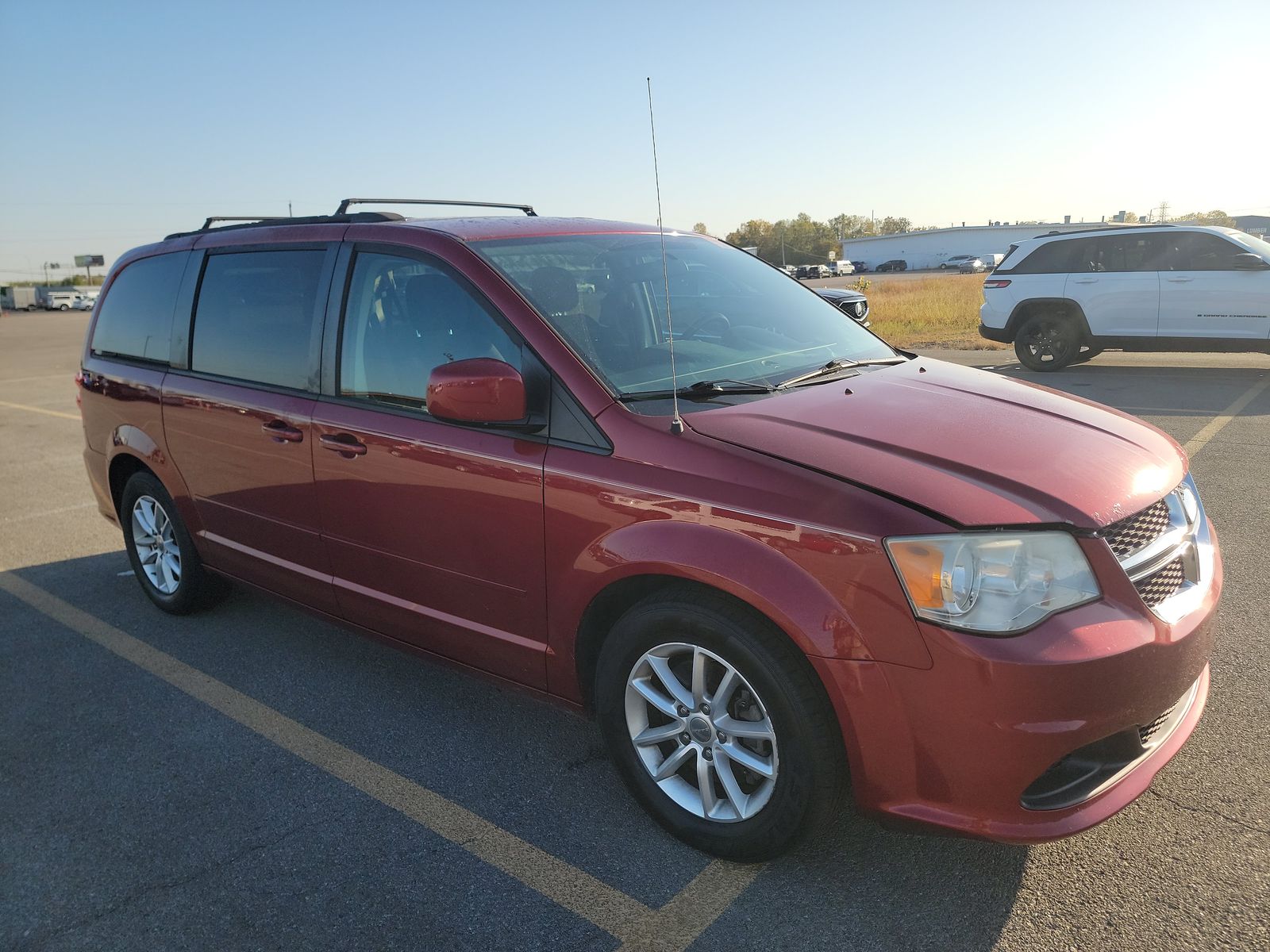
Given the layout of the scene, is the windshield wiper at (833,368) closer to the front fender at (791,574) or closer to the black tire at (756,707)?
the front fender at (791,574)

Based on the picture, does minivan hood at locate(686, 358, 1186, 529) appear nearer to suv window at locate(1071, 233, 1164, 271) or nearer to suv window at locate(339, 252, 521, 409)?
suv window at locate(339, 252, 521, 409)

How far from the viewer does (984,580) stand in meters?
2.15

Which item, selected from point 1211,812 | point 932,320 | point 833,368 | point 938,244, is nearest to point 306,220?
point 833,368

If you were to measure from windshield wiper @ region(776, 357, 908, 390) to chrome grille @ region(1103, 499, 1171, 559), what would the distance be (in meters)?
1.09

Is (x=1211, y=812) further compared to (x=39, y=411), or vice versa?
(x=39, y=411)

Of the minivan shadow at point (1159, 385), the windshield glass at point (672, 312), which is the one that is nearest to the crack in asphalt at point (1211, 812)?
the windshield glass at point (672, 312)

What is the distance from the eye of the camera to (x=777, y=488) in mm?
2350

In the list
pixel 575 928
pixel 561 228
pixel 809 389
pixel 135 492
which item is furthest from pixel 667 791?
pixel 135 492

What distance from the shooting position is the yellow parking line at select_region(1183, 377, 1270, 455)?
23.9ft

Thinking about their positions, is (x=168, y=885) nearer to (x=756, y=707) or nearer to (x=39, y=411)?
(x=756, y=707)

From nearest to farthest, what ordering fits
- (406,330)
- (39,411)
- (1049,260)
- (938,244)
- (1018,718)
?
(1018,718)
(406,330)
(1049,260)
(39,411)
(938,244)

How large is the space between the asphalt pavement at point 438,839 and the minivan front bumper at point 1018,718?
0.34m

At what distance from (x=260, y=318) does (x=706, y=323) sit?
1.88m

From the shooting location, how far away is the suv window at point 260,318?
358 cm
